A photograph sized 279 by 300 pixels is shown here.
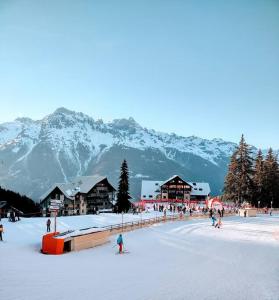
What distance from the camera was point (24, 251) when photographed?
25.2 meters

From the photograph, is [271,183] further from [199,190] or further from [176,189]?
[199,190]

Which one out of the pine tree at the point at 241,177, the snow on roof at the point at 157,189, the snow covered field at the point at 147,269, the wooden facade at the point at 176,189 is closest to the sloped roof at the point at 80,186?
the wooden facade at the point at 176,189

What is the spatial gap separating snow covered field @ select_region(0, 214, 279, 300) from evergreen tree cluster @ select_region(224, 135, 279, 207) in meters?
37.6

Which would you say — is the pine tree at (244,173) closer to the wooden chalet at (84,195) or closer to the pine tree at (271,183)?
the pine tree at (271,183)

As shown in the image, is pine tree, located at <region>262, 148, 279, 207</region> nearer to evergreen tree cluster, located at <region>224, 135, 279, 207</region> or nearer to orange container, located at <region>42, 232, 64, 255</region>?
evergreen tree cluster, located at <region>224, 135, 279, 207</region>

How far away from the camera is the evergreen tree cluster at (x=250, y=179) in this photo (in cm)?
7394

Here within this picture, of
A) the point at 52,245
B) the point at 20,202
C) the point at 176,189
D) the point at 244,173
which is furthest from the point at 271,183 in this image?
the point at 52,245

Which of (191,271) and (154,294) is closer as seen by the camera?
(154,294)

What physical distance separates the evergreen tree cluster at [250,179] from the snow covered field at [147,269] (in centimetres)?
3759

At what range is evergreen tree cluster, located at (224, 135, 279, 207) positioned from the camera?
243 ft

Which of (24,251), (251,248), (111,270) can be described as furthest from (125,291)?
(251,248)

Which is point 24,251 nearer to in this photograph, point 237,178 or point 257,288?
point 257,288

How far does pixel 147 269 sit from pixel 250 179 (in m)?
56.2

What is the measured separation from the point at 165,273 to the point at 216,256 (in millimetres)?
7314
